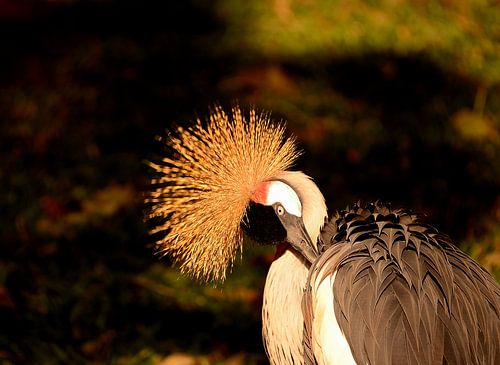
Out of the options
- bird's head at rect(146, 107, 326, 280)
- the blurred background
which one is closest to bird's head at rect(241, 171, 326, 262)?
bird's head at rect(146, 107, 326, 280)

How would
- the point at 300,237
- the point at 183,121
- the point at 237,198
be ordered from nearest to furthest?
the point at 300,237, the point at 237,198, the point at 183,121

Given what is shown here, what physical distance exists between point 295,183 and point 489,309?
1.70 ft

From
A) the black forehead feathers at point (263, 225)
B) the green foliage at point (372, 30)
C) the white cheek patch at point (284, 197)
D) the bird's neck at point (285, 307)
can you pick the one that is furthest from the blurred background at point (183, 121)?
the white cheek patch at point (284, 197)

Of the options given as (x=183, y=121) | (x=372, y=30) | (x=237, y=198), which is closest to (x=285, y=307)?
(x=237, y=198)

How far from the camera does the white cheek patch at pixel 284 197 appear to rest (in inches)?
70.0

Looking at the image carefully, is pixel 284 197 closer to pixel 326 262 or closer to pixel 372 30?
pixel 326 262

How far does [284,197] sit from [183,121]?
1.75 metres

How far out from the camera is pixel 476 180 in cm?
A: 300

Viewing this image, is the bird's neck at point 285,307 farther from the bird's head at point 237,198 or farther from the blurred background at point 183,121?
the blurred background at point 183,121

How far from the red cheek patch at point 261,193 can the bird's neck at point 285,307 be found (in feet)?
0.46

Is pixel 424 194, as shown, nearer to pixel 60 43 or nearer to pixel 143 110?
pixel 143 110

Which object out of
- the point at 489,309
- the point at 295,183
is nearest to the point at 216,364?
the point at 295,183

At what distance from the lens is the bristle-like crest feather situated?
193 centimetres

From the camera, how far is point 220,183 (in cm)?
196
